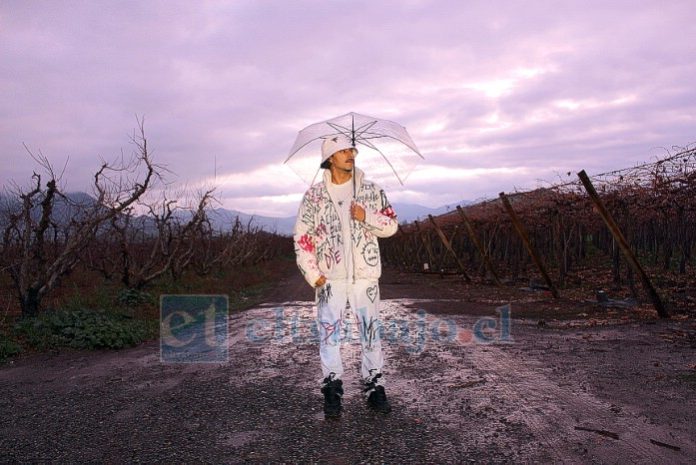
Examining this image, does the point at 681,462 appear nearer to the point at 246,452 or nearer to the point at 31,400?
the point at 246,452

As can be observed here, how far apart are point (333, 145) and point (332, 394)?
1.79 metres

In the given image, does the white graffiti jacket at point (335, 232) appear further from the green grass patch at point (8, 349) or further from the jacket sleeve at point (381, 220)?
the green grass patch at point (8, 349)

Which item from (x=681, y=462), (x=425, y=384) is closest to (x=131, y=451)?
(x=425, y=384)

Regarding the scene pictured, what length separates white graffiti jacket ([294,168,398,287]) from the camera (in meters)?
4.53

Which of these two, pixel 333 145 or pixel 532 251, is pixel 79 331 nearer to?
pixel 333 145

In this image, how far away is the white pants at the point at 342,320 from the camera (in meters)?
4.49

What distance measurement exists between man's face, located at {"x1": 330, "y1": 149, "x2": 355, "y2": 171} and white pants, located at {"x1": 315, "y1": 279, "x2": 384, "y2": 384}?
0.84 metres

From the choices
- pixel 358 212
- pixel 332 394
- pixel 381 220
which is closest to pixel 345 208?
pixel 358 212

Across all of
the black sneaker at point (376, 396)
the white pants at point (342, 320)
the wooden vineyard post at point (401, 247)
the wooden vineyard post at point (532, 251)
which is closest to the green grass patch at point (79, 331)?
the white pants at point (342, 320)

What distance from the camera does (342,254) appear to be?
454 centimetres

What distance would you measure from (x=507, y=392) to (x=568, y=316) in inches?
230

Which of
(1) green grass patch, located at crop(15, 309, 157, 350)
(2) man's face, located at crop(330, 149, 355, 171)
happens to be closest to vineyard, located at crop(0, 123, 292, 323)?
(1) green grass patch, located at crop(15, 309, 157, 350)

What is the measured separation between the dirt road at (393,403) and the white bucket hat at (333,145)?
1.88m

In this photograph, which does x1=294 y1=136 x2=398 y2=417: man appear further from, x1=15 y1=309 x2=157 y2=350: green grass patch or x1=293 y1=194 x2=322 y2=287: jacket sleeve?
x1=15 y1=309 x2=157 y2=350: green grass patch
